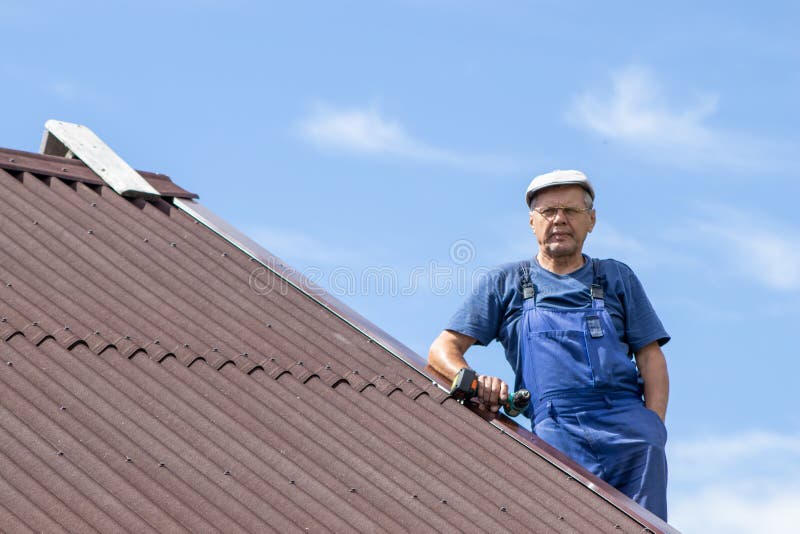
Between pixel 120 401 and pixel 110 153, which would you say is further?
pixel 110 153

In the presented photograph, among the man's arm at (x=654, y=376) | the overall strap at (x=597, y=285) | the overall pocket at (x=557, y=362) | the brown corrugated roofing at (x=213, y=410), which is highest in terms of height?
the overall strap at (x=597, y=285)

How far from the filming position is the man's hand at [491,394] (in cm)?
546

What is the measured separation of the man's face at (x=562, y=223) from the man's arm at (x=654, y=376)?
62 centimetres

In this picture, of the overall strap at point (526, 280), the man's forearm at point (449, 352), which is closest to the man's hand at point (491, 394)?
the man's forearm at point (449, 352)

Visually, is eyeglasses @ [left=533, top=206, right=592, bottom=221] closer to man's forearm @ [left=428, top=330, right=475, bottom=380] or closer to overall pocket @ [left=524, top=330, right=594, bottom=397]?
overall pocket @ [left=524, top=330, right=594, bottom=397]

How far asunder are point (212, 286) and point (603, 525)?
7.62 ft

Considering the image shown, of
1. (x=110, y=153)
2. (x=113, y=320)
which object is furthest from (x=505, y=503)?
(x=110, y=153)

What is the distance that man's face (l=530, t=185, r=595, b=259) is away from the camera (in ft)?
20.1

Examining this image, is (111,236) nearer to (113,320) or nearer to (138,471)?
(113,320)

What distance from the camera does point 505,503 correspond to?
15.6 feet

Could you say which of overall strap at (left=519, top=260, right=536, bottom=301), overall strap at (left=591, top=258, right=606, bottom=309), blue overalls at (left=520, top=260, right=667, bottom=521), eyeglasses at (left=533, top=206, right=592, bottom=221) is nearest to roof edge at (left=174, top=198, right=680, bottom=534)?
blue overalls at (left=520, top=260, right=667, bottom=521)

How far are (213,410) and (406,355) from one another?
1.24 metres

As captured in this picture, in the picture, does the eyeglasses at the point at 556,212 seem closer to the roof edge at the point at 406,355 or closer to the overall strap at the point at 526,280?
the overall strap at the point at 526,280

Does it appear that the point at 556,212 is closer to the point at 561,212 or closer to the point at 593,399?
the point at 561,212
